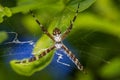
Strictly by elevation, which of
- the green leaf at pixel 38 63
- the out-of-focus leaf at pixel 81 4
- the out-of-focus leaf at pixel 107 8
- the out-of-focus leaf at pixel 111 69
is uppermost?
the out-of-focus leaf at pixel 81 4

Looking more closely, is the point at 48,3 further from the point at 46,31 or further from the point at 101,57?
the point at 101,57

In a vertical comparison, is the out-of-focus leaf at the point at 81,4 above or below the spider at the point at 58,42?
above

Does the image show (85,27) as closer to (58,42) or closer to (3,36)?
(58,42)

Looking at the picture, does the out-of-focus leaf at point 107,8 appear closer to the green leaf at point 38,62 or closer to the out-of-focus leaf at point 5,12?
the green leaf at point 38,62

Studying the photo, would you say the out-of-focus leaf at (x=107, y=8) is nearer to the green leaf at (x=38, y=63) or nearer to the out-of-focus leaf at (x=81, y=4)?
the out-of-focus leaf at (x=81, y=4)

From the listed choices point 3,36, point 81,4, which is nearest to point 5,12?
point 3,36

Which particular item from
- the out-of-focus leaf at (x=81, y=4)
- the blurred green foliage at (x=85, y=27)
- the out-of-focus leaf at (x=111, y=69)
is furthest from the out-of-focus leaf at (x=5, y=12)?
the out-of-focus leaf at (x=111, y=69)

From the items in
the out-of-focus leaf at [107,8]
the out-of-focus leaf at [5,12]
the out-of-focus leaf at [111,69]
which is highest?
the out-of-focus leaf at [5,12]

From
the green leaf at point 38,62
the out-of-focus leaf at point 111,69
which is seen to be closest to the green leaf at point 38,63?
the green leaf at point 38,62
